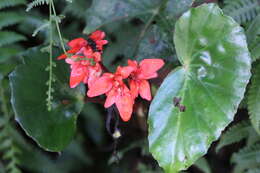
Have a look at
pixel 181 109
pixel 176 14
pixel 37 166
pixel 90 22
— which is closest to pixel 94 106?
pixel 37 166

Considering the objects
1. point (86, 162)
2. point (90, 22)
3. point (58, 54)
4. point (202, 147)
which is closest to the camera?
point (202, 147)

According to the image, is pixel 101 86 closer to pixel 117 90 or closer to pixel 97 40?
pixel 117 90

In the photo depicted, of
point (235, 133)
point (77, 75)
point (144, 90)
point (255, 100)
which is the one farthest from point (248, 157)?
point (77, 75)

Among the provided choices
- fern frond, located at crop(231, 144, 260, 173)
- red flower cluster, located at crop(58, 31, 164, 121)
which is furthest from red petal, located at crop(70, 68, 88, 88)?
fern frond, located at crop(231, 144, 260, 173)

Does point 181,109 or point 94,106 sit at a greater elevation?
point 181,109

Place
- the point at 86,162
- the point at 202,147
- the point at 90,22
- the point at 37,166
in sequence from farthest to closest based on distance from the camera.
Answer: the point at 86,162 < the point at 37,166 < the point at 90,22 < the point at 202,147

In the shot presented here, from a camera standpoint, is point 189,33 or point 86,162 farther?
point 86,162

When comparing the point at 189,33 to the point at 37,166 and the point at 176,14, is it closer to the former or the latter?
the point at 176,14
